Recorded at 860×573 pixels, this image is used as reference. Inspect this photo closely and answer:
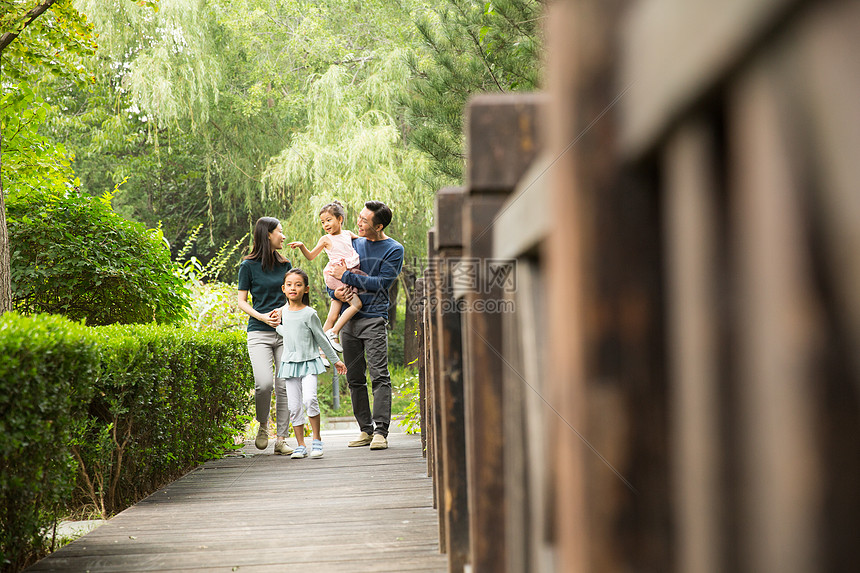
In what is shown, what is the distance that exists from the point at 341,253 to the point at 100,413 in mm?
2833

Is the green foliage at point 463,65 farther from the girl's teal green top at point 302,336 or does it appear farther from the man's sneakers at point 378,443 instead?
the man's sneakers at point 378,443

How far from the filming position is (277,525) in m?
3.58

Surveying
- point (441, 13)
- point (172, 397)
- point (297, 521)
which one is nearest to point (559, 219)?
point (297, 521)

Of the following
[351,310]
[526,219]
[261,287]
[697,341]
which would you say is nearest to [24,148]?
[261,287]

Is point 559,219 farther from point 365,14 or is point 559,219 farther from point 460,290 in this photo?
point 365,14

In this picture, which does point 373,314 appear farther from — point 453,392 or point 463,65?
point 453,392

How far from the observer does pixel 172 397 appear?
16.2ft

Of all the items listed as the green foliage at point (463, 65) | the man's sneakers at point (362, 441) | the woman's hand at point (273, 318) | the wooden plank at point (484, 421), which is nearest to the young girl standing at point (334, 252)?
the woman's hand at point (273, 318)

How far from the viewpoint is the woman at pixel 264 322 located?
20.4 feet

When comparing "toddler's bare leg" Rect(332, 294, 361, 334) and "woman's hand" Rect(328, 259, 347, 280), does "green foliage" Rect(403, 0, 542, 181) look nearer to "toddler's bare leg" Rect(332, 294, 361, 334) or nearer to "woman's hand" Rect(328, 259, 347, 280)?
"woman's hand" Rect(328, 259, 347, 280)

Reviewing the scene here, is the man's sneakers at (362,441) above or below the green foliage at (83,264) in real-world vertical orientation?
below

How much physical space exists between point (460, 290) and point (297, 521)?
202cm

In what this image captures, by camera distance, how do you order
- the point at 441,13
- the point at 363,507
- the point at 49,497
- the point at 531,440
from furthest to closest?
the point at 441,13, the point at 363,507, the point at 49,497, the point at 531,440

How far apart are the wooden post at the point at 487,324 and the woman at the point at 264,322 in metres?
4.57
